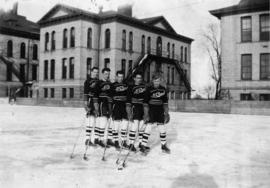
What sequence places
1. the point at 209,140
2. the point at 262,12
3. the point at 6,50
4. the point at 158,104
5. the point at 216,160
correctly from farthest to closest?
1. the point at 6,50
2. the point at 262,12
3. the point at 209,140
4. the point at 158,104
5. the point at 216,160

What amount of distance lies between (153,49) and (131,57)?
16.3 ft

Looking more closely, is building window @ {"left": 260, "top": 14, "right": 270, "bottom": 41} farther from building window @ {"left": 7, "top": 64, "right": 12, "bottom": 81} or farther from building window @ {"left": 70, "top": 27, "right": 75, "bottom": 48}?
building window @ {"left": 7, "top": 64, "right": 12, "bottom": 81}

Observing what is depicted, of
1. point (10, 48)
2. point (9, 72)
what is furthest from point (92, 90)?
point (10, 48)

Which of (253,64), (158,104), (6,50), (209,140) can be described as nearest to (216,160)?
(158,104)

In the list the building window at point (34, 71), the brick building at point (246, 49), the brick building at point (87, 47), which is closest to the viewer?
the brick building at point (246, 49)

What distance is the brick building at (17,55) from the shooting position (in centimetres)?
5338

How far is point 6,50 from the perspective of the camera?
2110 inches

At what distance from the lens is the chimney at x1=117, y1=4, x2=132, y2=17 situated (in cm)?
4678

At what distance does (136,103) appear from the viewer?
27.7ft

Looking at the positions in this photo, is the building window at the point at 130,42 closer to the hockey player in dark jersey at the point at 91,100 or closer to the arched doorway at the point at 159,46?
the arched doorway at the point at 159,46

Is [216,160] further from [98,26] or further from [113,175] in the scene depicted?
[98,26]

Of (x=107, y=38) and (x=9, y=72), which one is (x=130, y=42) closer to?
(x=107, y=38)

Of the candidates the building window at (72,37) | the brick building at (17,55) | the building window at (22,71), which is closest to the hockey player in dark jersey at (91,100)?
the building window at (72,37)

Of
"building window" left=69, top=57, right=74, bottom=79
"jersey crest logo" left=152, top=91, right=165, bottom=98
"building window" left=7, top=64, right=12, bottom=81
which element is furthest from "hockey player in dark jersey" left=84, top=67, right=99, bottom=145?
"building window" left=7, top=64, right=12, bottom=81
